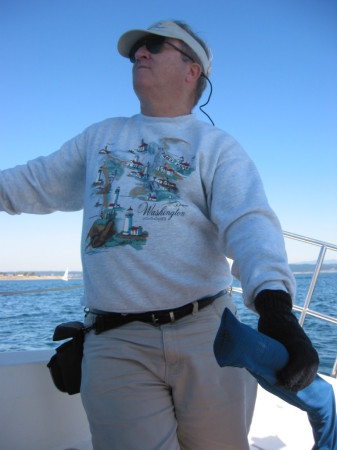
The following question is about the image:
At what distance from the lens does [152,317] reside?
103 cm

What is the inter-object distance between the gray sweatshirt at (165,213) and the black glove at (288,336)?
11 centimetres

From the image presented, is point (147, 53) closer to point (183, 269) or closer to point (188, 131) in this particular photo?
point (188, 131)

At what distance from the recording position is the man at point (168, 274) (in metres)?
0.95

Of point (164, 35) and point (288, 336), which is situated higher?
point (164, 35)

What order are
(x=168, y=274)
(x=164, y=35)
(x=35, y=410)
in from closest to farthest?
(x=168, y=274)
(x=164, y=35)
(x=35, y=410)

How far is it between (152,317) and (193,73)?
0.83 meters

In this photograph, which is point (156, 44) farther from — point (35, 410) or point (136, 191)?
point (35, 410)

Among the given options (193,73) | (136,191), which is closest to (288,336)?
(136,191)

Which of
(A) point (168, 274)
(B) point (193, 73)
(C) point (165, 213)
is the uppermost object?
(B) point (193, 73)

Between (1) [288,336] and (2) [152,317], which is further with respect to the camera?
(2) [152,317]

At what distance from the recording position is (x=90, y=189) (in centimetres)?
121

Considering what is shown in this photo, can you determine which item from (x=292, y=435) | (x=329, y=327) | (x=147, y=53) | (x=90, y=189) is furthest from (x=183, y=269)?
(x=329, y=327)

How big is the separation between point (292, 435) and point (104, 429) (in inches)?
58.8

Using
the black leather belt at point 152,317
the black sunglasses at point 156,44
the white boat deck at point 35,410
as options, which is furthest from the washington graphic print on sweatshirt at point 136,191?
the white boat deck at point 35,410
